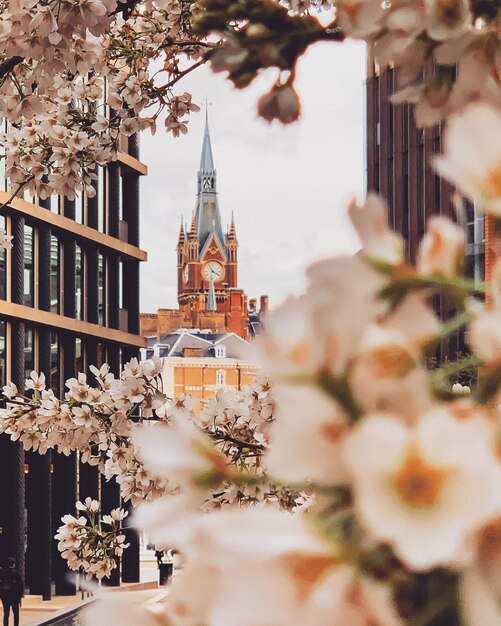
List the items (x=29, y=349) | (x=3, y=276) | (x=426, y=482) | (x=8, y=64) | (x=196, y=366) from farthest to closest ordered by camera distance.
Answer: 1. (x=196, y=366)
2. (x=29, y=349)
3. (x=3, y=276)
4. (x=8, y=64)
5. (x=426, y=482)

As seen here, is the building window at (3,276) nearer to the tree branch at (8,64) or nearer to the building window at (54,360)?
the building window at (54,360)

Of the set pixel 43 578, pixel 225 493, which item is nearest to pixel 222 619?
pixel 225 493

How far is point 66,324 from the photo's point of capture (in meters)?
26.5

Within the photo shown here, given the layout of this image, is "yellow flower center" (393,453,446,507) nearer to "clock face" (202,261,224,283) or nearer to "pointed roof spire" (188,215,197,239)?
"clock face" (202,261,224,283)

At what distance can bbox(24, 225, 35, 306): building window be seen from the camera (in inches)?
1000

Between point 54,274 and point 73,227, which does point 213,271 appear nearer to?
point 73,227

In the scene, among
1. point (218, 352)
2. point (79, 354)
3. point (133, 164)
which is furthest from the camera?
point (218, 352)

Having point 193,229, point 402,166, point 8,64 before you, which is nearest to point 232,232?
point 193,229

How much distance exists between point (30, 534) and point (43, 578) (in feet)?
3.27

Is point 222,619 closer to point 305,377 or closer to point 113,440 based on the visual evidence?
point 305,377

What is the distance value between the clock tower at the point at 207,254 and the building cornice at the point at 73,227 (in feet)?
258

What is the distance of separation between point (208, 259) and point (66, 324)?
90.1m

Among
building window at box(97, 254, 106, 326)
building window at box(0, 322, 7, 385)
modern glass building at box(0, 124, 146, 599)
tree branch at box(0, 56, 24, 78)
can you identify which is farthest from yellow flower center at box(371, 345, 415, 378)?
building window at box(97, 254, 106, 326)

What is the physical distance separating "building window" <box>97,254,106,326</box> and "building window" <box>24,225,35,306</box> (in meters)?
3.47
